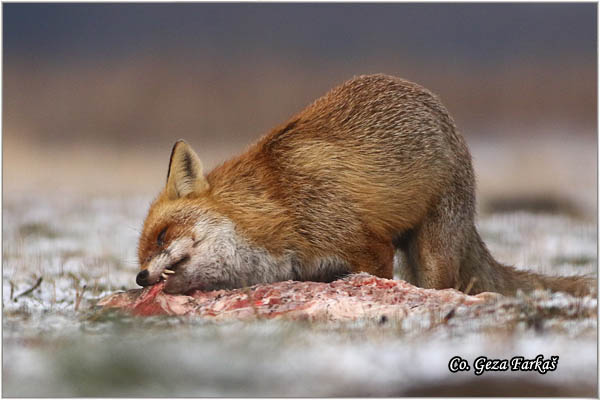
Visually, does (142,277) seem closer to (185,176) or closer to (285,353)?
(185,176)

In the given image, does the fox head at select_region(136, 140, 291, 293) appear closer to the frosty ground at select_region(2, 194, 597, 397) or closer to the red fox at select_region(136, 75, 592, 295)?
the red fox at select_region(136, 75, 592, 295)

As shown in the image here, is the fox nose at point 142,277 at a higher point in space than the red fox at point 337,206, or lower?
lower

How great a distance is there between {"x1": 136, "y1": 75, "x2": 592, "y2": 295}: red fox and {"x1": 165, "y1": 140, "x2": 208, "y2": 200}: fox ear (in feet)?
0.03

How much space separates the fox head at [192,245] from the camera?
699 cm

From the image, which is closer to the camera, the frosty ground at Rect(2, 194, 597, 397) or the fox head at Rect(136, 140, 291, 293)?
the frosty ground at Rect(2, 194, 597, 397)

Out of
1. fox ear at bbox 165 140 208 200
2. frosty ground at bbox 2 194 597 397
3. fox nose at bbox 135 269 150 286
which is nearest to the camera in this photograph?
frosty ground at bbox 2 194 597 397

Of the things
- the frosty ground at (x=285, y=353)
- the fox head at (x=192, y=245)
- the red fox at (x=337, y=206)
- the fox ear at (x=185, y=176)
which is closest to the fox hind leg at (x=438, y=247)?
the red fox at (x=337, y=206)

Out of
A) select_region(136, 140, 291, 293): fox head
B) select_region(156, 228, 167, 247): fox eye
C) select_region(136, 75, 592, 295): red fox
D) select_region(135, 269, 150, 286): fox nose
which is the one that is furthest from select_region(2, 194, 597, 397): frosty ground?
select_region(136, 75, 592, 295): red fox

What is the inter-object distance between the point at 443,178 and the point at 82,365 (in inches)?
170

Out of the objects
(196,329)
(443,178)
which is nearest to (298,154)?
(443,178)

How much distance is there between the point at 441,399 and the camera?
515cm

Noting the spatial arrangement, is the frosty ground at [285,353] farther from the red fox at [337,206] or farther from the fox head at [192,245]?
the red fox at [337,206]

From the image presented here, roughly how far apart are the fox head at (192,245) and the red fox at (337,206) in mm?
10

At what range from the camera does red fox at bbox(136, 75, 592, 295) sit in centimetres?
717
